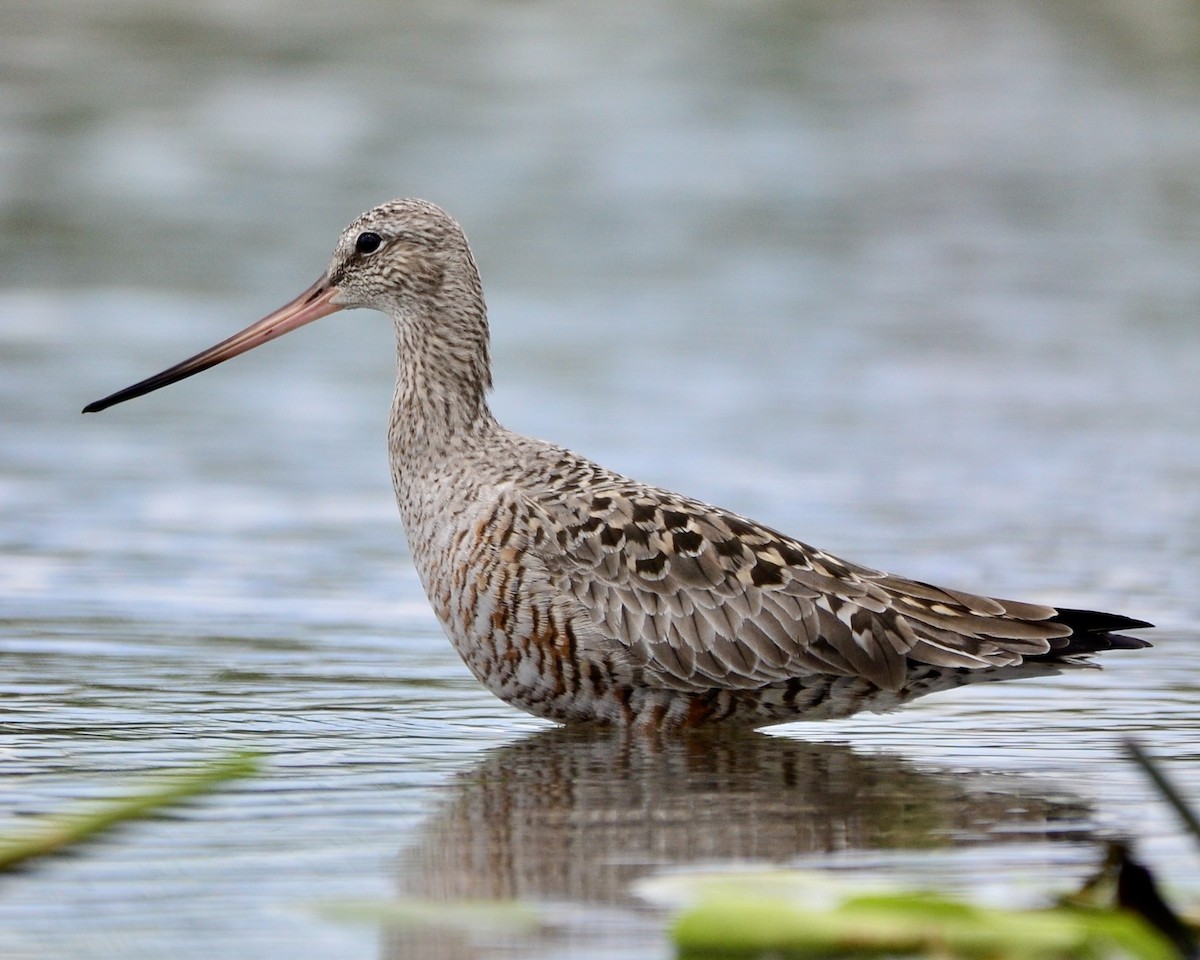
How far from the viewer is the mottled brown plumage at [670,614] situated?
23.9ft

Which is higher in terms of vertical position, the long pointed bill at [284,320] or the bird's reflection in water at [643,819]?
the long pointed bill at [284,320]

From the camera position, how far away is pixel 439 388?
8094mm

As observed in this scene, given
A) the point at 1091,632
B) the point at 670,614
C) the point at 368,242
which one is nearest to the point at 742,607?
the point at 670,614

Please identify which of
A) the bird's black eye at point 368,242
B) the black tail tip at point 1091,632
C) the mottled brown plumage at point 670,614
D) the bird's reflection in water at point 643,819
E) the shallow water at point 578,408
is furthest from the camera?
the bird's black eye at point 368,242

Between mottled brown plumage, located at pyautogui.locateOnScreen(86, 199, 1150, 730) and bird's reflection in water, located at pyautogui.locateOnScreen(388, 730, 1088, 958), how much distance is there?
7.4 inches

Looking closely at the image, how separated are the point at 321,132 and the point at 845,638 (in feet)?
49.0

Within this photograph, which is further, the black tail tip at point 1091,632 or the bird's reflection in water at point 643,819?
the black tail tip at point 1091,632

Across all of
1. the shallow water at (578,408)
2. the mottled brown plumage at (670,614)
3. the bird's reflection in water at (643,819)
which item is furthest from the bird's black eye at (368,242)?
the bird's reflection in water at (643,819)

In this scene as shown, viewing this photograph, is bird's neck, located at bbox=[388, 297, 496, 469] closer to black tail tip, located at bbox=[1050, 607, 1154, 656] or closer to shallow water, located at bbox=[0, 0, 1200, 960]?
shallow water, located at bbox=[0, 0, 1200, 960]

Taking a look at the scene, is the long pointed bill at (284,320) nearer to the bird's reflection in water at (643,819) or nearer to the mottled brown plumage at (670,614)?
the mottled brown plumage at (670,614)

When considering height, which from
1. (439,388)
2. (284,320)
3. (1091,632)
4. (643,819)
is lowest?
(643,819)

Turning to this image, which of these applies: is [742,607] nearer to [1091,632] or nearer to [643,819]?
[1091,632]

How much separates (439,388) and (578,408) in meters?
5.31

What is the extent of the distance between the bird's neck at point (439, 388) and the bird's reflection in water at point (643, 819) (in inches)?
44.7
